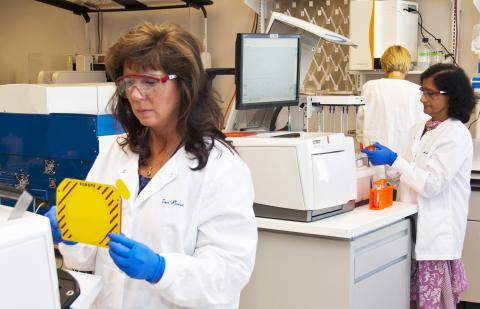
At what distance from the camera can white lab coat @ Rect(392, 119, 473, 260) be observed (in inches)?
93.0

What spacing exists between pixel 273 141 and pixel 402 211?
638 millimetres

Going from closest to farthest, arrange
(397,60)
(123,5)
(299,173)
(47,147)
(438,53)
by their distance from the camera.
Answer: (299,173), (47,147), (397,60), (438,53), (123,5)

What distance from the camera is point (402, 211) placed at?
232cm

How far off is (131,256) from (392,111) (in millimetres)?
2801

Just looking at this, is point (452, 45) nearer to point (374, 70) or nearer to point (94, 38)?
point (374, 70)

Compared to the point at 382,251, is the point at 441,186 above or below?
above

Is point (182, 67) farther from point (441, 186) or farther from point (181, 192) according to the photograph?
point (441, 186)

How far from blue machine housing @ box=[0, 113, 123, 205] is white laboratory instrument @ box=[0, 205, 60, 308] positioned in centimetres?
120

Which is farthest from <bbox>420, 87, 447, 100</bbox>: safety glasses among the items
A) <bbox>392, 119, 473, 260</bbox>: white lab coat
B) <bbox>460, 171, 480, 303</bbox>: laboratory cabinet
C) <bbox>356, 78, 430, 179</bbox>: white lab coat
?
<bbox>356, 78, 430, 179</bbox>: white lab coat

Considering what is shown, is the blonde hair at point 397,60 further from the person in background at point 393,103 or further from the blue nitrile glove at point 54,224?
the blue nitrile glove at point 54,224

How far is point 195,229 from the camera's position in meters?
1.21

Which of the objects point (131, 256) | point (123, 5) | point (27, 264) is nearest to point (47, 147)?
point (131, 256)

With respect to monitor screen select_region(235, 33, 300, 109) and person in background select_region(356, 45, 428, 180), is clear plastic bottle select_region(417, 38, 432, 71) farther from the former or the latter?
monitor screen select_region(235, 33, 300, 109)

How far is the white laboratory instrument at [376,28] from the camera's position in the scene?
3859mm
